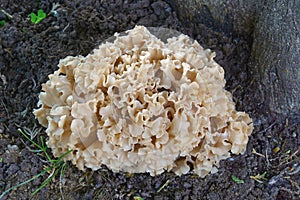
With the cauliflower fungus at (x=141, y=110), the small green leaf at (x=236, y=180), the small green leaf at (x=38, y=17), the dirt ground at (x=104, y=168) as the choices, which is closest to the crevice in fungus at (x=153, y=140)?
the cauliflower fungus at (x=141, y=110)

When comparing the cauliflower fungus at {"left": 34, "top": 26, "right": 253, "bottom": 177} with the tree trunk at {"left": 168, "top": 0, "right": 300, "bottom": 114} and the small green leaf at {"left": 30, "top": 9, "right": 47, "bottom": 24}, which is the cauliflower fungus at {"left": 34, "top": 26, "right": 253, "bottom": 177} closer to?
the tree trunk at {"left": 168, "top": 0, "right": 300, "bottom": 114}

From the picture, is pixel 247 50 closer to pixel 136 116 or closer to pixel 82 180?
pixel 136 116


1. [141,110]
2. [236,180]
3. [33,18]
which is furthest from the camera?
[33,18]

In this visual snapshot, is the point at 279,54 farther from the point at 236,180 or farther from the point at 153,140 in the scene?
the point at 153,140

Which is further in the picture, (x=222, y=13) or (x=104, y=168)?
(x=222, y=13)

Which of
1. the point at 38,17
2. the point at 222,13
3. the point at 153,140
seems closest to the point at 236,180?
the point at 153,140

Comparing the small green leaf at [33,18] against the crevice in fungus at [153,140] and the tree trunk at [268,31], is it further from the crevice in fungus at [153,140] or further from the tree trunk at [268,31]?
the crevice in fungus at [153,140]

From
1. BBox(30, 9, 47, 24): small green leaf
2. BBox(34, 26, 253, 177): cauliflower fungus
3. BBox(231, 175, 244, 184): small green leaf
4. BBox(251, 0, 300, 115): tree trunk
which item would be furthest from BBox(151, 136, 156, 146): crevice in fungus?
BBox(30, 9, 47, 24): small green leaf

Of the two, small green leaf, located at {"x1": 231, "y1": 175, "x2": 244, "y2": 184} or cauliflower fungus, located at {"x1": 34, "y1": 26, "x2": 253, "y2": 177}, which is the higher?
cauliflower fungus, located at {"x1": 34, "y1": 26, "x2": 253, "y2": 177}
